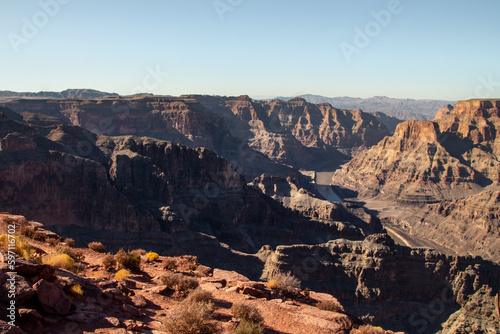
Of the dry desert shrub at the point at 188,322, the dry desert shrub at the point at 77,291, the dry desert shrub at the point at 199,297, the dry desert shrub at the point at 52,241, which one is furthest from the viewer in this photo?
the dry desert shrub at the point at 52,241

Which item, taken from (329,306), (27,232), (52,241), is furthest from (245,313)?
(27,232)

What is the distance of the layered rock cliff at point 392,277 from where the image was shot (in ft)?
141

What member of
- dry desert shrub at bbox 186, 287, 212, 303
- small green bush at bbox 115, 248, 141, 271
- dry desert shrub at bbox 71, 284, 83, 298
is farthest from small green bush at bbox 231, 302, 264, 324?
small green bush at bbox 115, 248, 141, 271

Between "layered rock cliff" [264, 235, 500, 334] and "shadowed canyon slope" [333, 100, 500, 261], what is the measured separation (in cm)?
3731

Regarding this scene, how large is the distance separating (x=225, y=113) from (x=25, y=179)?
142m

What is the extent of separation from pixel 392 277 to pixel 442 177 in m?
80.6

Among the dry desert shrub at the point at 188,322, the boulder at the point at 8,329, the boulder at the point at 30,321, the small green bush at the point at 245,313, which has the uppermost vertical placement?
the boulder at the point at 8,329

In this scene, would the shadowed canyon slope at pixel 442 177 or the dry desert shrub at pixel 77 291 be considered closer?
the dry desert shrub at pixel 77 291

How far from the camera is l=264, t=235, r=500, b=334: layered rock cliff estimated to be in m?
43.1

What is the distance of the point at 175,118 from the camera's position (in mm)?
134625

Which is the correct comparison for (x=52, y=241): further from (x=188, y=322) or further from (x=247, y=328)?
(x=247, y=328)

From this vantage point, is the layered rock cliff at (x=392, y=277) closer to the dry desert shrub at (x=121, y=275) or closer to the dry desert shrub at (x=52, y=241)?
the dry desert shrub at (x=52, y=241)

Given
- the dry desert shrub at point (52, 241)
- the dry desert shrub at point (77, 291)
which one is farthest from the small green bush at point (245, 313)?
the dry desert shrub at point (52, 241)

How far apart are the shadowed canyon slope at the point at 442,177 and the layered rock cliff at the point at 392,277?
122ft
